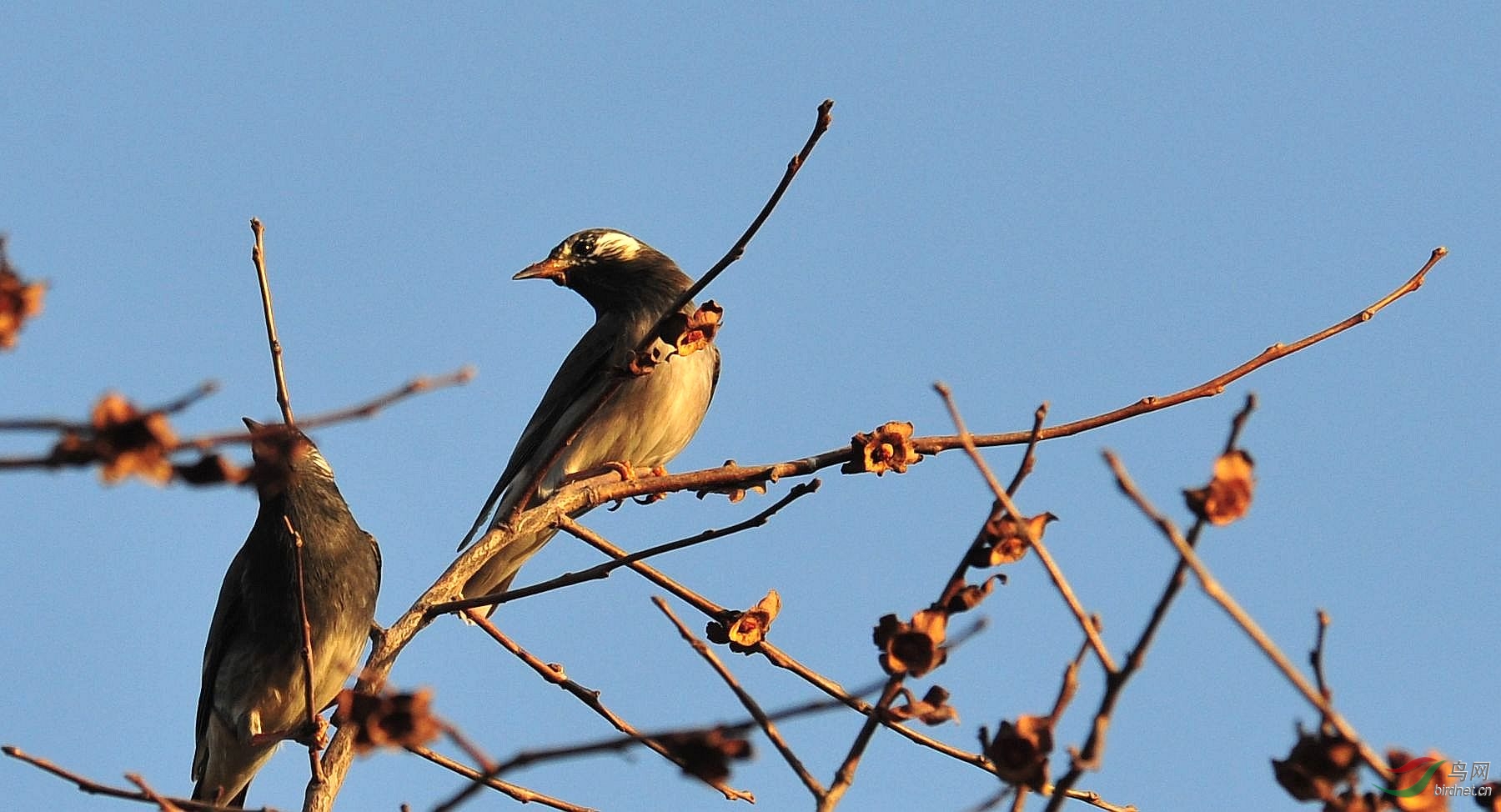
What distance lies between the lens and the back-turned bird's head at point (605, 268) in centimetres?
784

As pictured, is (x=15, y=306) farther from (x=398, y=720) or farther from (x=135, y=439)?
(x=398, y=720)

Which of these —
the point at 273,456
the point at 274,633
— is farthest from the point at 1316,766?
the point at 274,633

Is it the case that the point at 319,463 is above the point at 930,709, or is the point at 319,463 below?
above

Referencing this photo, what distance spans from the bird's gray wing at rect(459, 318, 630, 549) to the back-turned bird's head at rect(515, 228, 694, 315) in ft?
0.95

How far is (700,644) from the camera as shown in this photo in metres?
2.51

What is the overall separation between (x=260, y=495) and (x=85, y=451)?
0.27 m

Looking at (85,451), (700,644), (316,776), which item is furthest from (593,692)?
(85,451)

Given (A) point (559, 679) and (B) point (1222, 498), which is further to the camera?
(A) point (559, 679)

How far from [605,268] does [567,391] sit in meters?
0.88

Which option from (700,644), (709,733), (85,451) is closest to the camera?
(85,451)

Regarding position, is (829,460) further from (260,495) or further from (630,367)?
(260,495)

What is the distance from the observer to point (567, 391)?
292 inches

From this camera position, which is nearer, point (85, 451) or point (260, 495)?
point (85, 451)

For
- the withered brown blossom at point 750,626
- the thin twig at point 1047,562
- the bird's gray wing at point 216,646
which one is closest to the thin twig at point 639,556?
the withered brown blossom at point 750,626
